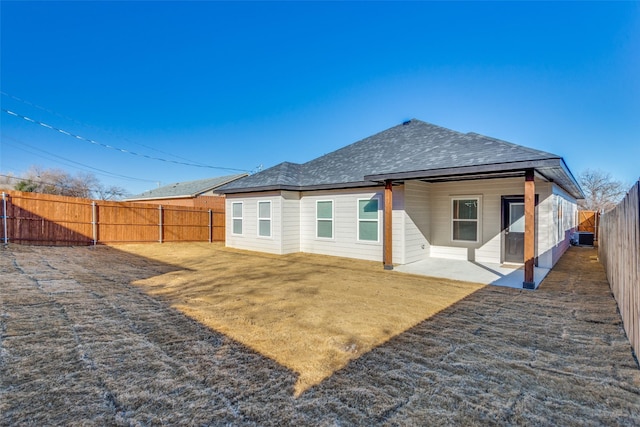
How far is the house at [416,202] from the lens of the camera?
25.1 feet

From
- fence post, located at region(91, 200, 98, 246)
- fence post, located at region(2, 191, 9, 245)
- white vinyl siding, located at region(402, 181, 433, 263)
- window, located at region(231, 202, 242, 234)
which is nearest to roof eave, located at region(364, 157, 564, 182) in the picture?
white vinyl siding, located at region(402, 181, 433, 263)

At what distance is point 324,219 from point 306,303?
621 cm

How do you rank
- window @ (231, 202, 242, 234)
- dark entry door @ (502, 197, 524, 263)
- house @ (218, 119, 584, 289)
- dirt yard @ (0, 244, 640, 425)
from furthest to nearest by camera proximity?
window @ (231, 202, 242, 234)
dark entry door @ (502, 197, 524, 263)
house @ (218, 119, 584, 289)
dirt yard @ (0, 244, 640, 425)

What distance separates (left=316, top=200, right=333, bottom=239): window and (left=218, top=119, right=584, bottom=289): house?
4 cm

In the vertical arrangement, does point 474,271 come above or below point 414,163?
below

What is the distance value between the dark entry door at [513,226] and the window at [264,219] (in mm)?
8085

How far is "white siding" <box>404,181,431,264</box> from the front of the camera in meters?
9.17

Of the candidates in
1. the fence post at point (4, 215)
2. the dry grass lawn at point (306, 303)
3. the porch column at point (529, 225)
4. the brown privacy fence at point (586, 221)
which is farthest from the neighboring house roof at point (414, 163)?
the brown privacy fence at point (586, 221)

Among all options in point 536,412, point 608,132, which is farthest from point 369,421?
point 608,132

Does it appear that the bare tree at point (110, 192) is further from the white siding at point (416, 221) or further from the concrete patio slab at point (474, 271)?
the concrete patio slab at point (474, 271)

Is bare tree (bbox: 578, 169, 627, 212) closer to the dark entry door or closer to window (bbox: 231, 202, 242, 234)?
the dark entry door

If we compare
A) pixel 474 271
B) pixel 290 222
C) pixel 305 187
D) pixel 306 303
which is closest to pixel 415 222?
pixel 474 271

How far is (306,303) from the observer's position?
5289mm

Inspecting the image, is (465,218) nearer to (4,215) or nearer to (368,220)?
(368,220)
